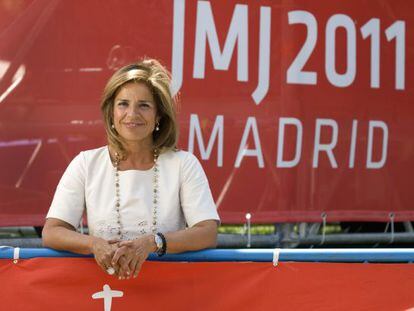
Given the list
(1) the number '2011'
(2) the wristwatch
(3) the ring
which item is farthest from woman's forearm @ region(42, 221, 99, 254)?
(1) the number '2011'

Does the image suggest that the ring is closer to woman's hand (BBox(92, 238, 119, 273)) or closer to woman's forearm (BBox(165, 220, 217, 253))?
woman's hand (BBox(92, 238, 119, 273))

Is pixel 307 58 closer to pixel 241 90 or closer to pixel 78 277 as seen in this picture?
pixel 241 90

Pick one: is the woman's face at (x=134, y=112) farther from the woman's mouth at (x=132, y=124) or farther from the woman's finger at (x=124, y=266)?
the woman's finger at (x=124, y=266)

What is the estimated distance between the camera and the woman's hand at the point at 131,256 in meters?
2.75

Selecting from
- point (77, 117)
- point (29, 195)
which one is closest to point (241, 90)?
point (77, 117)

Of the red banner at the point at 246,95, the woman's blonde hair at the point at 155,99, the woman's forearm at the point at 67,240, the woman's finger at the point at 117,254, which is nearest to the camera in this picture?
the woman's finger at the point at 117,254

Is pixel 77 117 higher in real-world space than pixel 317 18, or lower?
lower

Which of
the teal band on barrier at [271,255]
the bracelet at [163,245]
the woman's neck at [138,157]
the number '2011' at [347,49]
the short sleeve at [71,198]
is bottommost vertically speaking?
the teal band on barrier at [271,255]

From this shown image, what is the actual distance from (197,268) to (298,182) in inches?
71.9

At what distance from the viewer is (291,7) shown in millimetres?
4617

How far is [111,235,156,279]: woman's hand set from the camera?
9.04 feet

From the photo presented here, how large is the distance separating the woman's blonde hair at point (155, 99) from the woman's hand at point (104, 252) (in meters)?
0.46

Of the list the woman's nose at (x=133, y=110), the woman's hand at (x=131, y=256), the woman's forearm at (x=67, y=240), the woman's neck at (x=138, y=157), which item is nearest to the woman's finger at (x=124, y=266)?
the woman's hand at (x=131, y=256)

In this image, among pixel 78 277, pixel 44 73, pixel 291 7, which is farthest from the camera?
pixel 291 7
